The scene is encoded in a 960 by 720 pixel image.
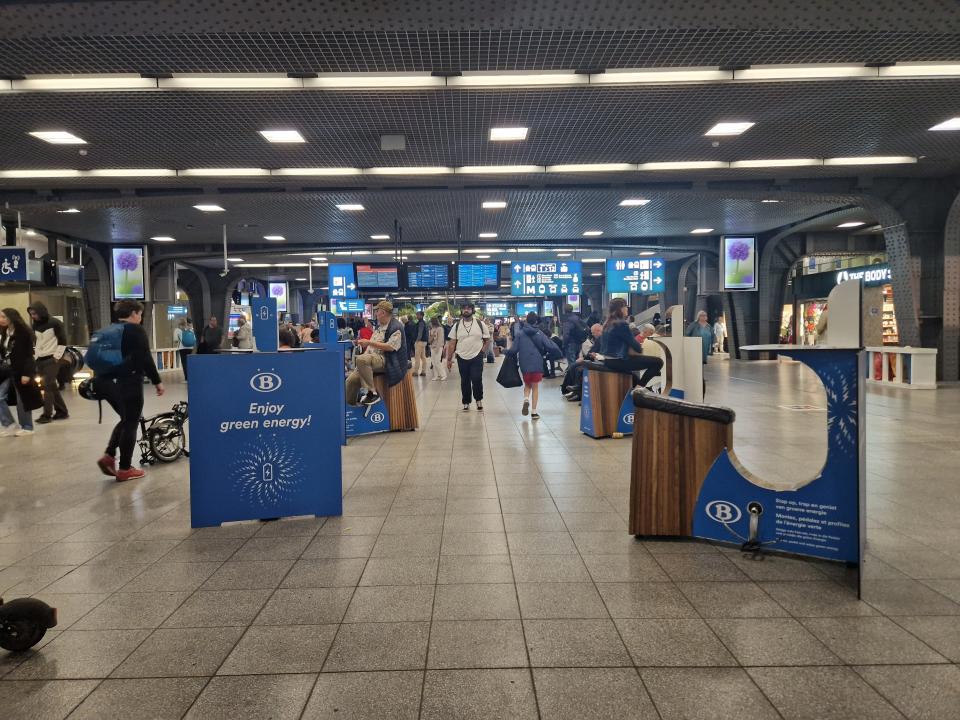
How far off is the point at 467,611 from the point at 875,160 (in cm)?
1237

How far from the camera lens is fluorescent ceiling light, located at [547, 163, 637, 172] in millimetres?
12164

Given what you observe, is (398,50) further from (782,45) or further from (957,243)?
(957,243)

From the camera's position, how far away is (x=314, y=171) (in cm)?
1207

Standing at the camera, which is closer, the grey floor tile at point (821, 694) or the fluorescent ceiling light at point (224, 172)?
the grey floor tile at point (821, 694)

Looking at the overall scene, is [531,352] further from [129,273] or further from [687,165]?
[129,273]

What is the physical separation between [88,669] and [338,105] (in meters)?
7.19

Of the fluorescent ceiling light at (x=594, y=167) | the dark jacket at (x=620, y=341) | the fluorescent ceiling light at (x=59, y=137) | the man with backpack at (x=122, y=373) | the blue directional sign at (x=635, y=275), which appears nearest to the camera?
the man with backpack at (x=122, y=373)

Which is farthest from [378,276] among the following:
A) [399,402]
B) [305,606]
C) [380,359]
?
[305,606]

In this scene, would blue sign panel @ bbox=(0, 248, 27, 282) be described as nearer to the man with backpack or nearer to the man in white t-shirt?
the man in white t-shirt

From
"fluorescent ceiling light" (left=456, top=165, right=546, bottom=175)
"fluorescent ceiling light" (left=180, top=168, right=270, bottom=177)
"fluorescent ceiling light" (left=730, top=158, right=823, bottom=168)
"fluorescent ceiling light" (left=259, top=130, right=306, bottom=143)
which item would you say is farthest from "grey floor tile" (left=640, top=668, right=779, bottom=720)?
"fluorescent ceiling light" (left=180, top=168, right=270, bottom=177)

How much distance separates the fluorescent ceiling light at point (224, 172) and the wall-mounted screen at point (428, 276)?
5.25m

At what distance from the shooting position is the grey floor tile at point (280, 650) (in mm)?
2678

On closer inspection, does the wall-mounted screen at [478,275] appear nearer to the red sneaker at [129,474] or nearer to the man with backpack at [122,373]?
the man with backpack at [122,373]

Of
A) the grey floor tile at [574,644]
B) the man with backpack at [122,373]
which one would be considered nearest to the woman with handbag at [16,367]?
the man with backpack at [122,373]
